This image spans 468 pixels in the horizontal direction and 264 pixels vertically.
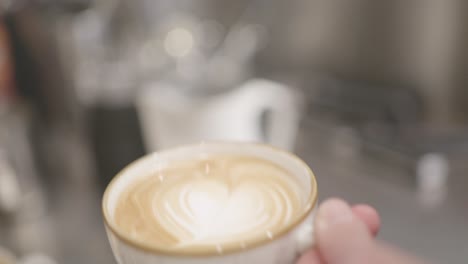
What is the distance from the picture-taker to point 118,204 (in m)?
0.39

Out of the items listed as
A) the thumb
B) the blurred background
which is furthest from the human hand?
the blurred background

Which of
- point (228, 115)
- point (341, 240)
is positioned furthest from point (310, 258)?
point (228, 115)

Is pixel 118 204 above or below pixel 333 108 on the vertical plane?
above

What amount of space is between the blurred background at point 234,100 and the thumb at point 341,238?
530 millimetres

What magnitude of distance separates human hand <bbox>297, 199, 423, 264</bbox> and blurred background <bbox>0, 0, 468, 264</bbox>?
53cm

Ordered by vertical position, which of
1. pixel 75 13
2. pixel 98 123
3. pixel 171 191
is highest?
pixel 171 191

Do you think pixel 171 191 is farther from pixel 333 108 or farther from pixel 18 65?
pixel 18 65

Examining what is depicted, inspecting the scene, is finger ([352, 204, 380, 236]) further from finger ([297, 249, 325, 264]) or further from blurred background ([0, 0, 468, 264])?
blurred background ([0, 0, 468, 264])

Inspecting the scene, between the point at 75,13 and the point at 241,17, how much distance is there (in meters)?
0.47

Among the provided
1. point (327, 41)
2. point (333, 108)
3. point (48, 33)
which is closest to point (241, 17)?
point (327, 41)

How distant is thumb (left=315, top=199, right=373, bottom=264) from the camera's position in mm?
326

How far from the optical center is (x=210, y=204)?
0.39 meters

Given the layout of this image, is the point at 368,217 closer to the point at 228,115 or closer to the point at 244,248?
the point at 244,248

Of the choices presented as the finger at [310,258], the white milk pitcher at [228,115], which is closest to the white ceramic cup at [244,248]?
the finger at [310,258]
